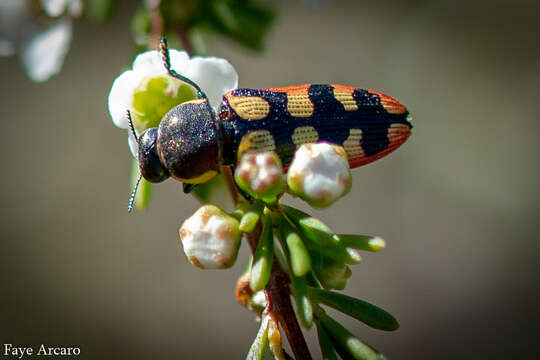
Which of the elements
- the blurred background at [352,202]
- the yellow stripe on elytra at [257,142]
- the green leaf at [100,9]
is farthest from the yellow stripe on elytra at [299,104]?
the blurred background at [352,202]

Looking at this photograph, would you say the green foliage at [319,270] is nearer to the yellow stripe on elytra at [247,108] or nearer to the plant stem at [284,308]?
the plant stem at [284,308]

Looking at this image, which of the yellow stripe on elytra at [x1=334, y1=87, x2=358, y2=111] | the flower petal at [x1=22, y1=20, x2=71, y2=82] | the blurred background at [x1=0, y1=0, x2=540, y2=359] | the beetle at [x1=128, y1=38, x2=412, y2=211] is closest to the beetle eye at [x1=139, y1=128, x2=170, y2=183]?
the beetle at [x1=128, y1=38, x2=412, y2=211]

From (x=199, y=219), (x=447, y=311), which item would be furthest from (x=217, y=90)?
(x=447, y=311)

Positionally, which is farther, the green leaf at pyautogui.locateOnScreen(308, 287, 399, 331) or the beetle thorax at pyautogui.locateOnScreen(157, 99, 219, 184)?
the beetle thorax at pyautogui.locateOnScreen(157, 99, 219, 184)

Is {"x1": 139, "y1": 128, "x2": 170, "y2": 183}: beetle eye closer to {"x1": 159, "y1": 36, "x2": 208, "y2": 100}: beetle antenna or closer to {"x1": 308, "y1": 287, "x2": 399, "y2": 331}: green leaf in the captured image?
{"x1": 159, "y1": 36, "x2": 208, "y2": 100}: beetle antenna

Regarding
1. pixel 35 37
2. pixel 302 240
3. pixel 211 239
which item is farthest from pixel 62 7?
pixel 302 240

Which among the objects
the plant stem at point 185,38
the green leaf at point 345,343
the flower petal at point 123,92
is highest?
the plant stem at point 185,38

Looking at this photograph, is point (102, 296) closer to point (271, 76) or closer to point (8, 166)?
point (8, 166)

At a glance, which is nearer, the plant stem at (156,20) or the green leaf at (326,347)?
the green leaf at (326,347)
